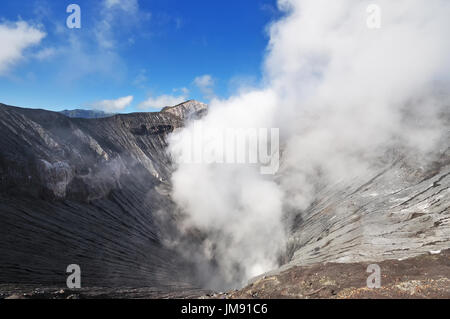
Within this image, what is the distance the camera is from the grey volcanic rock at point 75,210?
73.9 ft

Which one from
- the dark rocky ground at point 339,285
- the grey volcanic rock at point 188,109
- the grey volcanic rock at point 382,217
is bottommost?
the dark rocky ground at point 339,285

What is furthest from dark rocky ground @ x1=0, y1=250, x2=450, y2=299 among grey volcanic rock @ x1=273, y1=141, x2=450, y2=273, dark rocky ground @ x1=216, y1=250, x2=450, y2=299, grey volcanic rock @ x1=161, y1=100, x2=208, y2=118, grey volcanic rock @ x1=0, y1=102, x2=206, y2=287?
grey volcanic rock @ x1=161, y1=100, x2=208, y2=118

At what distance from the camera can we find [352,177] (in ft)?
124

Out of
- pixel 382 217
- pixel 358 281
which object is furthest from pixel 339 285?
pixel 382 217

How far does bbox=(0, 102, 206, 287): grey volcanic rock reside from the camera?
22531 mm

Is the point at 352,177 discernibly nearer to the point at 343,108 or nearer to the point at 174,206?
the point at 343,108

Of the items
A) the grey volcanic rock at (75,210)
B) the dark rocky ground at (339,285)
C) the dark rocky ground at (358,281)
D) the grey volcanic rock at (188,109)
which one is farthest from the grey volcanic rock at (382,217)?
the grey volcanic rock at (188,109)

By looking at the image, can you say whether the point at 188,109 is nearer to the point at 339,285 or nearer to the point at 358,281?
the point at 339,285

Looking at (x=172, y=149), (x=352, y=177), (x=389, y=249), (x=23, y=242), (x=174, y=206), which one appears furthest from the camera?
(x=172, y=149)

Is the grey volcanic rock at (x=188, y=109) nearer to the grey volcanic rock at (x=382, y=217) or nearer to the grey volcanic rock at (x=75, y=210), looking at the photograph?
the grey volcanic rock at (x=75, y=210)
